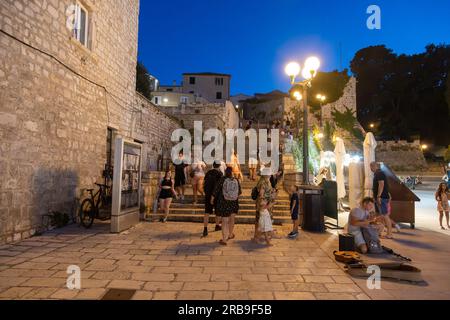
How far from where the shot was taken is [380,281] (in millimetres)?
3967

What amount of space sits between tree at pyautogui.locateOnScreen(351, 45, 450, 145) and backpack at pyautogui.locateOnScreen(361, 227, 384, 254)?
49190mm

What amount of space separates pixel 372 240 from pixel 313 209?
1993 mm

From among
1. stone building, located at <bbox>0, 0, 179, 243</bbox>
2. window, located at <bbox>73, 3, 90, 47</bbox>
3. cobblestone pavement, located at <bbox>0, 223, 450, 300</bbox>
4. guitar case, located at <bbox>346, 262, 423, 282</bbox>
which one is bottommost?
cobblestone pavement, located at <bbox>0, 223, 450, 300</bbox>

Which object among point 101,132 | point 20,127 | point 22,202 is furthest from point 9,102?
point 101,132

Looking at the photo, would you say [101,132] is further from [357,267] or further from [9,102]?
[357,267]

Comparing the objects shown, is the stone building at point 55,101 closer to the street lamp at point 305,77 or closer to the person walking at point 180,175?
the person walking at point 180,175

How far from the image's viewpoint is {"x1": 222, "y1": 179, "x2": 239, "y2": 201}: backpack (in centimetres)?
604

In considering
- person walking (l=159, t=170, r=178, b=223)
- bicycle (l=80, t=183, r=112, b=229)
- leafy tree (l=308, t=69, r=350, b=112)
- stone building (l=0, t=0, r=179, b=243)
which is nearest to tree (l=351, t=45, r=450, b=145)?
leafy tree (l=308, t=69, r=350, b=112)

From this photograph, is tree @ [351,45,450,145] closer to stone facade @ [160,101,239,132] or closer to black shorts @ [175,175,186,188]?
stone facade @ [160,101,239,132]

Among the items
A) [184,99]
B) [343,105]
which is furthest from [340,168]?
[343,105]

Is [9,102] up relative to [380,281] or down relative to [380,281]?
up

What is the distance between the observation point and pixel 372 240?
562 cm

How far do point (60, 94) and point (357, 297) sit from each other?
25.1 feet

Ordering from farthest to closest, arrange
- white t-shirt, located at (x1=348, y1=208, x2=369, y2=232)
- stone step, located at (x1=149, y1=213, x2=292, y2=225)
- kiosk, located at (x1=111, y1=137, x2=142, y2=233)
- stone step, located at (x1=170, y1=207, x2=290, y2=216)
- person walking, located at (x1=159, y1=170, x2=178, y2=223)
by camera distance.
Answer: stone step, located at (x1=170, y1=207, x2=290, y2=216) < stone step, located at (x1=149, y1=213, x2=292, y2=225) < person walking, located at (x1=159, y1=170, x2=178, y2=223) < kiosk, located at (x1=111, y1=137, x2=142, y2=233) < white t-shirt, located at (x1=348, y1=208, x2=369, y2=232)
